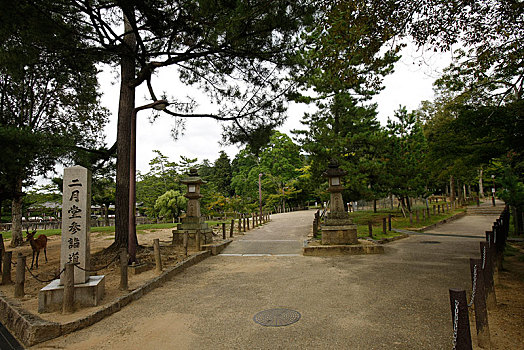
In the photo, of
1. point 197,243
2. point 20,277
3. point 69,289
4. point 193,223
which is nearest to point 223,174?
point 193,223

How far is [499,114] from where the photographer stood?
582 centimetres

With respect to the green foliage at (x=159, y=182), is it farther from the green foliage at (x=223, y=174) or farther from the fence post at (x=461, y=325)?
the fence post at (x=461, y=325)

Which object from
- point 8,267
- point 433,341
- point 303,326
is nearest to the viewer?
point 433,341

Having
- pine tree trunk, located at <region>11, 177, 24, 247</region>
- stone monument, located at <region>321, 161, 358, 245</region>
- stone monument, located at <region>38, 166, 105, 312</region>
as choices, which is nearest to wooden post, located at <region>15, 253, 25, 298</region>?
stone monument, located at <region>38, 166, 105, 312</region>

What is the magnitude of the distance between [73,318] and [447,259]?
8.94m

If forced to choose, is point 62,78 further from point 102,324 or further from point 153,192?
point 153,192

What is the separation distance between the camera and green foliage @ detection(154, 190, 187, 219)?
910 inches

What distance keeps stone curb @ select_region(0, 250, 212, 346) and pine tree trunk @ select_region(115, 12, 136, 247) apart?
3343mm

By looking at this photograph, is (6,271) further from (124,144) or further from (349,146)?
(349,146)

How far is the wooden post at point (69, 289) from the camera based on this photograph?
438cm

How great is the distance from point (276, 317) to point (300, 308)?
0.52m

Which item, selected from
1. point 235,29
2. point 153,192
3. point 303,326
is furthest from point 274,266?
point 153,192

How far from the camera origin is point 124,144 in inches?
348

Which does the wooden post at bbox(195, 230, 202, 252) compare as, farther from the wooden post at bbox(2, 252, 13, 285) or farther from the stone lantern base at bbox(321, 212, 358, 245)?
Result: the wooden post at bbox(2, 252, 13, 285)
